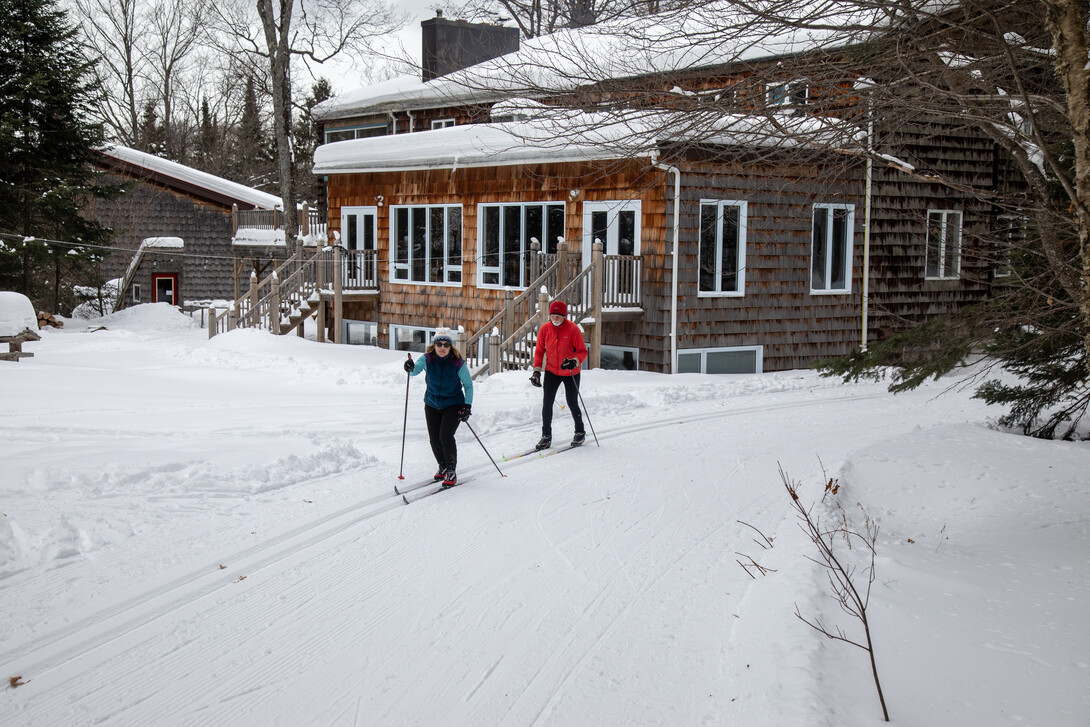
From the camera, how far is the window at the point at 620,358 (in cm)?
1796

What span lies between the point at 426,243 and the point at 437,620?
16.7 m

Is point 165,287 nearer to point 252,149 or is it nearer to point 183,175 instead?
point 183,175

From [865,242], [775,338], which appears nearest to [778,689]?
[775,338]

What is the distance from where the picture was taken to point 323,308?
857 inches

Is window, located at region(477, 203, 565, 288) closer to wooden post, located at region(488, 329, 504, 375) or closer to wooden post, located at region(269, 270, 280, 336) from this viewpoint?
wooden post, located at region(488, 329, 504, 375)

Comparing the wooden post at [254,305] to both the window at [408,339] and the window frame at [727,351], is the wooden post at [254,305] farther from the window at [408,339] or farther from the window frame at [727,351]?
the window frame at [727,351]

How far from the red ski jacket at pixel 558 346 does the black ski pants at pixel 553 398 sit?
84 millimetres

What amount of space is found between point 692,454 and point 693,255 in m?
A: 7.52

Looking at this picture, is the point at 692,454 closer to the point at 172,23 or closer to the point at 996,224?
the point at 996,224

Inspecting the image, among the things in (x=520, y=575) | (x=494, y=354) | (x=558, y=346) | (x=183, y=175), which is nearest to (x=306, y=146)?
(x=183, y=175)

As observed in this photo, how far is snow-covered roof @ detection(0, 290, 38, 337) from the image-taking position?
1834cm

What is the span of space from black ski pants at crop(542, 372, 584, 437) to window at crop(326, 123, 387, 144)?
17.8 metres

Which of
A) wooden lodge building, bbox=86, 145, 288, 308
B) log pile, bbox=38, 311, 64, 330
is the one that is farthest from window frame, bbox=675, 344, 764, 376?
wooden lodge building, bbox=86, 145, 288, 308

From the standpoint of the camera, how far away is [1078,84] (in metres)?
5.55
